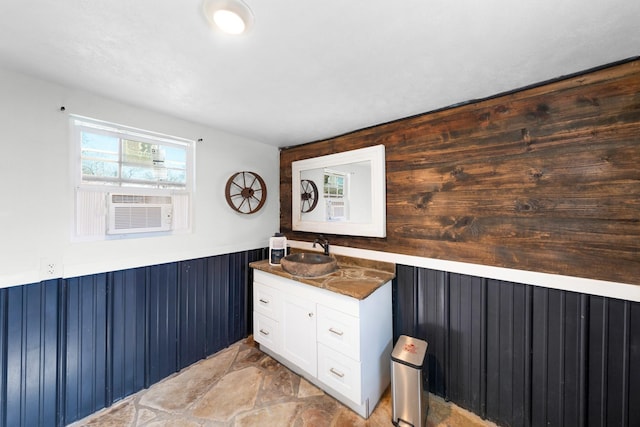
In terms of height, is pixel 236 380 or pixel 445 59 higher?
pixel 445 59

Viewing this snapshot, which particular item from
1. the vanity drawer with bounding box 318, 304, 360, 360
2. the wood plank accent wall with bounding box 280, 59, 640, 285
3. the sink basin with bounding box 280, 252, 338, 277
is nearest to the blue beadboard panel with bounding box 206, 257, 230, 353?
the sink basin with bounding box 280, 252, 338, 277

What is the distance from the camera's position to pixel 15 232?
1383 mm

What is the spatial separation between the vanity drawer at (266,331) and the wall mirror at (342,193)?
38.1 inches

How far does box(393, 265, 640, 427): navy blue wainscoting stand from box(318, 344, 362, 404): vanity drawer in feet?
1.90

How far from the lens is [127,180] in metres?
1.81

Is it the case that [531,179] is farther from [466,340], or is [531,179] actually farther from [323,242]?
[323,242]

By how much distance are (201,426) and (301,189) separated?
207 cm

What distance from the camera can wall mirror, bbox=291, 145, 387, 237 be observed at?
2117 millimetres

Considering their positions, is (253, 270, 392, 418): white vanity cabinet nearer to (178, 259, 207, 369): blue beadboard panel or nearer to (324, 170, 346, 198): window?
(178, 259, 207, 369): blue beadboard panel

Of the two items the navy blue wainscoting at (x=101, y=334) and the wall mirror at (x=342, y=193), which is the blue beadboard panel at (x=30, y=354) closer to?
the navy blue wainscoting at (x=101, y=334)

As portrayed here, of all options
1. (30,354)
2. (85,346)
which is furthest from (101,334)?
(30,354)

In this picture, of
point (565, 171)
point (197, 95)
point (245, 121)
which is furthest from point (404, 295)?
point (197, 95)

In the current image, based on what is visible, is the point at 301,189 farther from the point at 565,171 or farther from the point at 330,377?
the point at 565,171

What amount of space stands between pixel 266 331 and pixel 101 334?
1201mm
